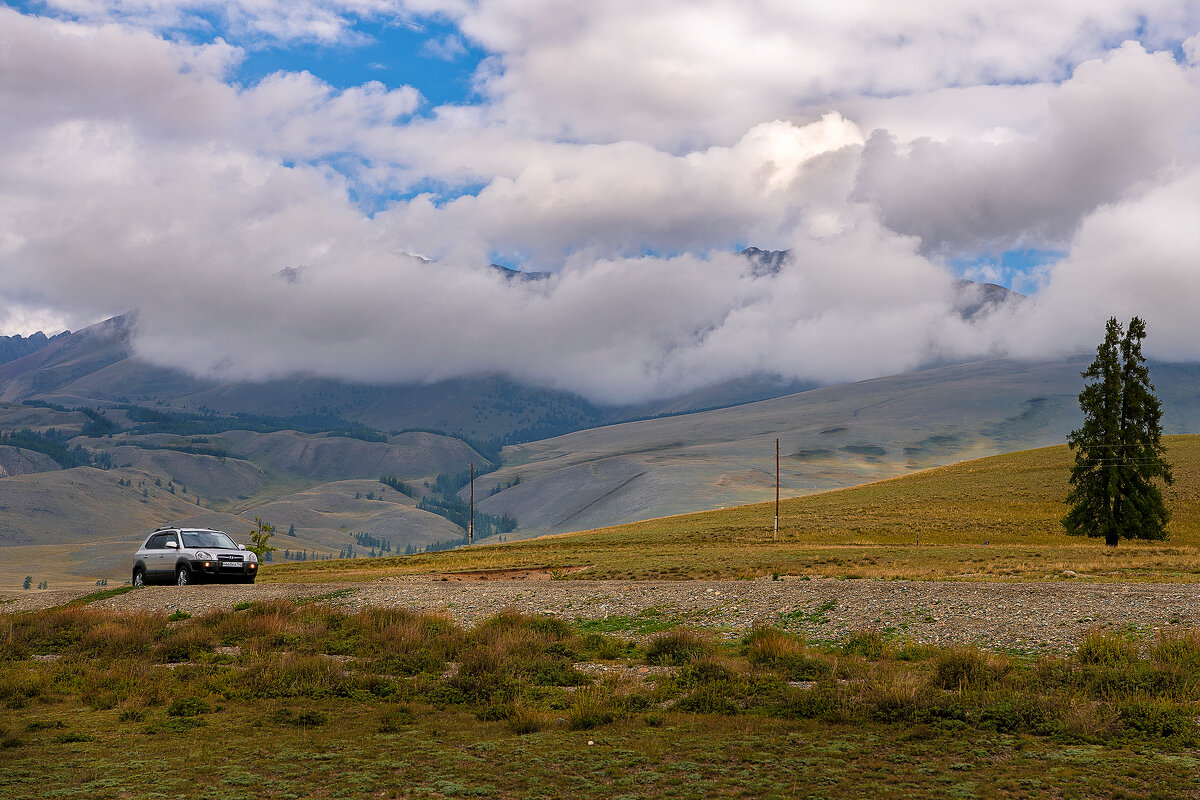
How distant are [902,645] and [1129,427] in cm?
6098

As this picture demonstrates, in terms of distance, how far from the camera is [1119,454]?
226 feet

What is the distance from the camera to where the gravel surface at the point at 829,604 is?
21016mm

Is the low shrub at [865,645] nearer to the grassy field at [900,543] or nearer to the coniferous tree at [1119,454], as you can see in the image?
the grassy field at [900,543]

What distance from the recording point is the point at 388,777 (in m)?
11.2

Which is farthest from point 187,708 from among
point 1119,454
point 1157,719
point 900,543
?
point 1119,454

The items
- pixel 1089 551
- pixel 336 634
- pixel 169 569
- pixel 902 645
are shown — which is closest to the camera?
pixel 902 645

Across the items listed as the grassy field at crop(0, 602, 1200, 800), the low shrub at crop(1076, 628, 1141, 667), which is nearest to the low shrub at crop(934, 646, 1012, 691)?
the grassy field at crop(0, 602, 1200, 800)

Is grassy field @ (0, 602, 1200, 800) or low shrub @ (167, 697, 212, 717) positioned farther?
low shrub @ (167, 697, 212, 717)

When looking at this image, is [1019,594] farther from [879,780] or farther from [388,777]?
[388,777]

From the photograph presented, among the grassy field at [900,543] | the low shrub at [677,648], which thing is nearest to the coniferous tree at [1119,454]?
the grassy field at [900,543]

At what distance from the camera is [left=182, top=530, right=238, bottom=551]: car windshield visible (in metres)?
38.2

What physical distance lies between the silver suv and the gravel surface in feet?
6.67

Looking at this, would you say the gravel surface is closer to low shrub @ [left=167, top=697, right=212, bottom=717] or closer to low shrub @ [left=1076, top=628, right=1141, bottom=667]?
low shrub @ [left=1076, top=628, right=1141, bottom=667]

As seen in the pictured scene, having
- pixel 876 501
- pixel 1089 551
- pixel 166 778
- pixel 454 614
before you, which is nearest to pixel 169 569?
pixel 454 614
